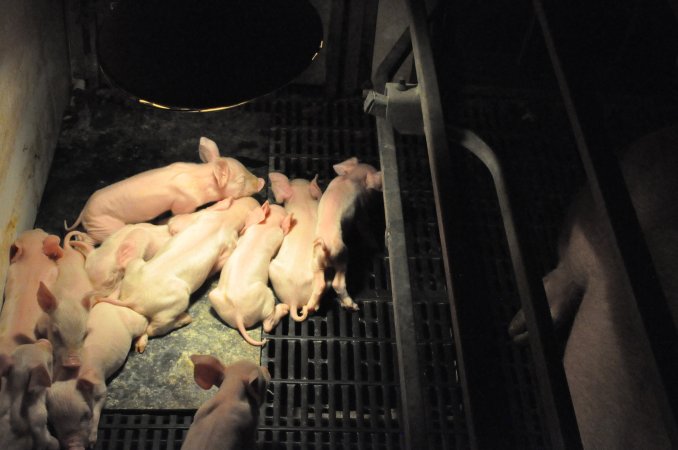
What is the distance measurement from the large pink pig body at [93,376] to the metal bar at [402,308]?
95 cm

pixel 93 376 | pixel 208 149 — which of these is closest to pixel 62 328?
pixel 93 376

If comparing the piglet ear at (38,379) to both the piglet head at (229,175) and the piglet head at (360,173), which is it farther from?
the piglet head at (360,173)

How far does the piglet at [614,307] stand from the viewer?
1.93 meters

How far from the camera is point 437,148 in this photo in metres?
1.74

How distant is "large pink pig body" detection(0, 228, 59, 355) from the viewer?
231cm

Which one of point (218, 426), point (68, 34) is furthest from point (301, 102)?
point (218, 426)

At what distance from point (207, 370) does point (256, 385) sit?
0.53ft

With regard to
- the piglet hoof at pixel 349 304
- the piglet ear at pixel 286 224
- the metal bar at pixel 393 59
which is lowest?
the piglet hoof at pixel 349 304

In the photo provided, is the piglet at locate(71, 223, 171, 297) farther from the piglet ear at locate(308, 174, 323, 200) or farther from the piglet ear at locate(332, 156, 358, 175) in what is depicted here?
the piglet ear at locate(332, 156, 358, 175)

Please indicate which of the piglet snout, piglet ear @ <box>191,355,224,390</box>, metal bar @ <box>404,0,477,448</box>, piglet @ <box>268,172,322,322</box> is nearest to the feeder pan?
metal bar @ <box>404,0,477,448</box>

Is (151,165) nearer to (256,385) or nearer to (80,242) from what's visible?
(80,242)

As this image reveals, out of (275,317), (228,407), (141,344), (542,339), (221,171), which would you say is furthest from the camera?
(221,171)

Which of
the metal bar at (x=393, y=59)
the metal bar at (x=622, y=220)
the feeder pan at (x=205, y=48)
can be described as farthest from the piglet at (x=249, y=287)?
the metal bar at (x=622, y=220)

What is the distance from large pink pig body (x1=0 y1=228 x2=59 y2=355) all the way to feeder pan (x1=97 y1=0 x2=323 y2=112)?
A: 1.28 m
